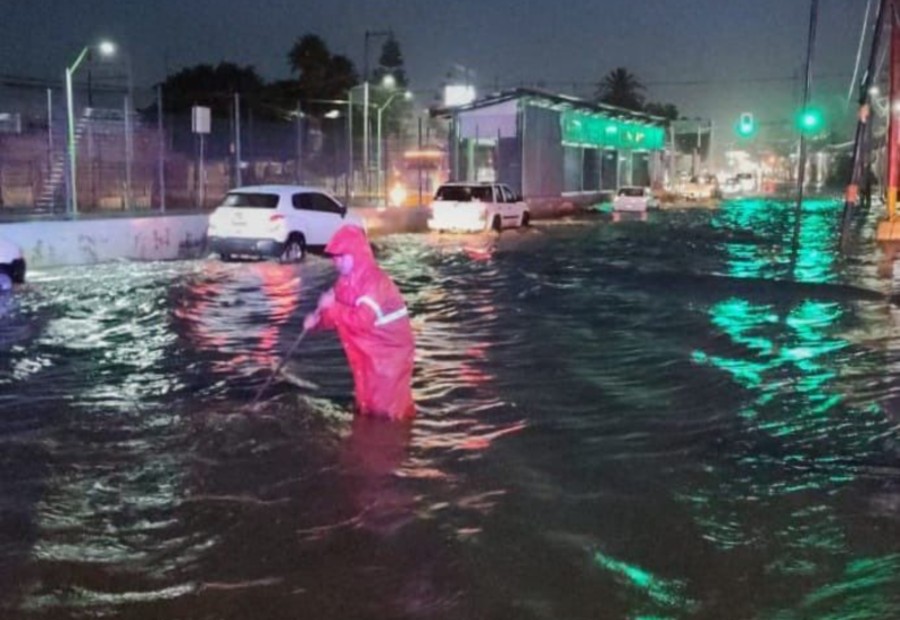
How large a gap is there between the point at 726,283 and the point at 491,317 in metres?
6.25

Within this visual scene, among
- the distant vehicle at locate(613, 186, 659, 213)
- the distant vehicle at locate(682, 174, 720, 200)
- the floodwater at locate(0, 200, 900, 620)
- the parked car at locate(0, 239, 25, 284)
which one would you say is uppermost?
the distant vehicle at locate(682, 174, 720, 200)

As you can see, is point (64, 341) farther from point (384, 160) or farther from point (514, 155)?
point (514, 155)

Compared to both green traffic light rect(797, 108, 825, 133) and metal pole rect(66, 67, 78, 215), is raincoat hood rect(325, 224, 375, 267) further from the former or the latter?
metal pole rect(66, 67, 78, 215)

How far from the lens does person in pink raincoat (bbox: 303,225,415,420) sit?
836cm

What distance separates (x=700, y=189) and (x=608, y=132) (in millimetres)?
17457

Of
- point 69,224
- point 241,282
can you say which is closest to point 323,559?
point 241,282

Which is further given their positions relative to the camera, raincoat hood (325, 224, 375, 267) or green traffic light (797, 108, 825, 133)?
green traffic light (797, 108, 825, 133)

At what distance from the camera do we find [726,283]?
66.1ft

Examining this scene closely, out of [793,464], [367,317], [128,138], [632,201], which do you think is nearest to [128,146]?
[128,138]

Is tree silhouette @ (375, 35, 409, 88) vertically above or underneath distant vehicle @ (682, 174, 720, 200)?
above

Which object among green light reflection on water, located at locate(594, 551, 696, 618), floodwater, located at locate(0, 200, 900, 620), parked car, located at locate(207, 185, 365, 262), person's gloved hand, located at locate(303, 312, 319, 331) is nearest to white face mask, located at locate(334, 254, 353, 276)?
person's gloved hand, located at locate(303, 312, 319, 331)

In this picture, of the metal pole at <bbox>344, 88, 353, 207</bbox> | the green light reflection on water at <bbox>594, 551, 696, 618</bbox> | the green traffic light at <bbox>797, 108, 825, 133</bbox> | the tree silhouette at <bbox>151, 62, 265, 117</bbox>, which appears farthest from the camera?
the tree silhouette at <bbox>151, 62, 265, 117</bbox>

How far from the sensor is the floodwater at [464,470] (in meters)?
5.50

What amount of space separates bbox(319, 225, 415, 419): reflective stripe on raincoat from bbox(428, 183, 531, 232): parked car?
26366mm
